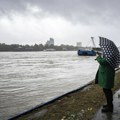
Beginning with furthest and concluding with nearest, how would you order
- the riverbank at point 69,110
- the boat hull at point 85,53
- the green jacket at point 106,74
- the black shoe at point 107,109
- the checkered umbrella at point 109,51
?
the boat hull at point 85,53, the black shoe at point 107,109, the riverbank at point 69,110, the green jacket at point 106,74, the checkered umbrella at point 109,51

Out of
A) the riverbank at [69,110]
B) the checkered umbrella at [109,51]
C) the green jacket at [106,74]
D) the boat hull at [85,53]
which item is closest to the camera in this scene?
the checkered umbrella at [109,51]

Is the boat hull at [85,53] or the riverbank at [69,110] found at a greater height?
the riverbank at [69,110]

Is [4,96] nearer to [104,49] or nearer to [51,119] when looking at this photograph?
[51,119]

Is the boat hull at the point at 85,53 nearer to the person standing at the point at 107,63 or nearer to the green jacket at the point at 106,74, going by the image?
the person standing at the point at 107,63

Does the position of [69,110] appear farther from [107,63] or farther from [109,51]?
[109,51]

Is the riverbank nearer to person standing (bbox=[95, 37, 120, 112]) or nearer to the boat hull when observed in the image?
person standing (bbox=[95, 37, 120, 112])

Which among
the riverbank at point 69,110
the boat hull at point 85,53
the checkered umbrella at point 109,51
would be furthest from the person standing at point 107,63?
the boat hull at point 85,53

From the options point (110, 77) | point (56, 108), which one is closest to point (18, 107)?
point (56, 108)

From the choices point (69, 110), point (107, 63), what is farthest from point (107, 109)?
point (107, 63)

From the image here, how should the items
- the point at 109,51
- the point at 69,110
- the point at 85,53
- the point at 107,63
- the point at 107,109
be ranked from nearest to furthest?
the point at 109,51 → the point at 107,63 → the point at 107,109 → the point at 69,110 → the point at 85,53

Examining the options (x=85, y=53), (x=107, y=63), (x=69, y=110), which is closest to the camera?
(x=107, y=63)

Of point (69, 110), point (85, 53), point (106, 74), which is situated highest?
point (106, 74)

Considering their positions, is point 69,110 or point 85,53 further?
point 85,53

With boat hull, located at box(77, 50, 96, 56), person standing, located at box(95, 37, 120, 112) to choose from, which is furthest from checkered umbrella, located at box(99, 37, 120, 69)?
boat hull, located at box(77, 50, 96, 56)
